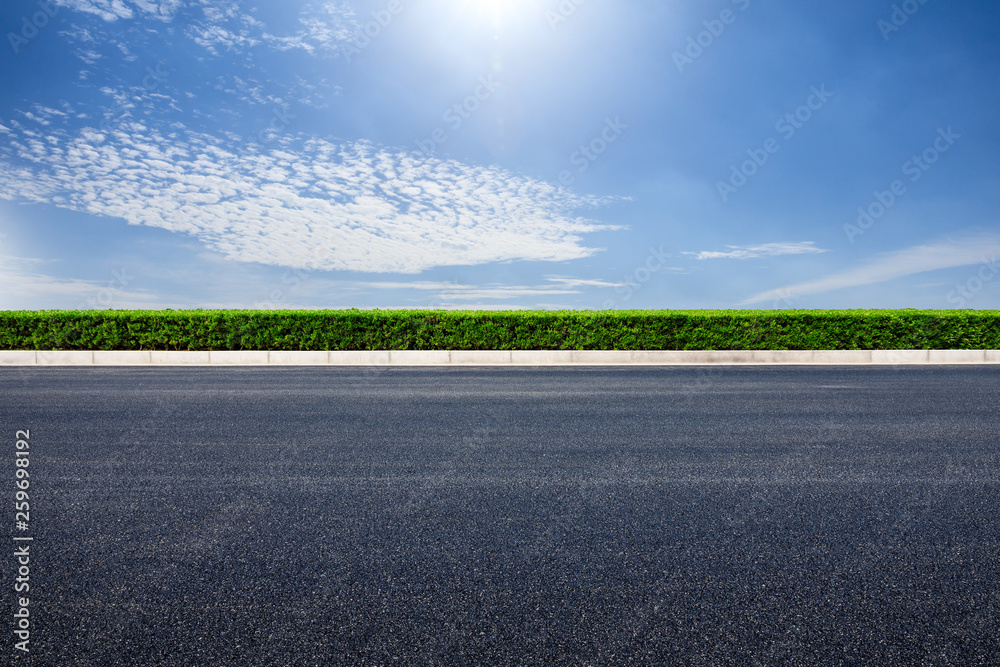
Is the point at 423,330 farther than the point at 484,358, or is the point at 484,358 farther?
the point at 423,330

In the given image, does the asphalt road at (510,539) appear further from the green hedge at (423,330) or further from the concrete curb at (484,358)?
the green hedge at (423,330)

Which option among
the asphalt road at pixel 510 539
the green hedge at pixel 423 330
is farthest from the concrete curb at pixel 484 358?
the asphalt road at pixel 510 539

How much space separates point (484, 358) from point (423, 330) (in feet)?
7.30

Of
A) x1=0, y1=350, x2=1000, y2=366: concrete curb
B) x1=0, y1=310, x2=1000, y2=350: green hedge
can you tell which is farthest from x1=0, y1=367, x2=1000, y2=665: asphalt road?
x1=0, y1=310, x2=1000, y2=350: green hedge

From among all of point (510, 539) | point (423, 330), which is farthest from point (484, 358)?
point (510, 539)

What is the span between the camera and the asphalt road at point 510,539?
2.33m

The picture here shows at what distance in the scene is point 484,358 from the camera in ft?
45.6

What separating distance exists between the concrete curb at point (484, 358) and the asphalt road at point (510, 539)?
264 inches

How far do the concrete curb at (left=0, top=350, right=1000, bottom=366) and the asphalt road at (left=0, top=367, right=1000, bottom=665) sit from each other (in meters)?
6.70

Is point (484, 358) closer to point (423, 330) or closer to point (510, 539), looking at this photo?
point (423, 330)

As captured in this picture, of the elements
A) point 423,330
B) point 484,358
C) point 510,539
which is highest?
point 423,330

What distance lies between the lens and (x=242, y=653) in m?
2.23

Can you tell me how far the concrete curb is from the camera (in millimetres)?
13797

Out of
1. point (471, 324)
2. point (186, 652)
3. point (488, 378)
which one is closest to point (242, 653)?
point (186, 652)
